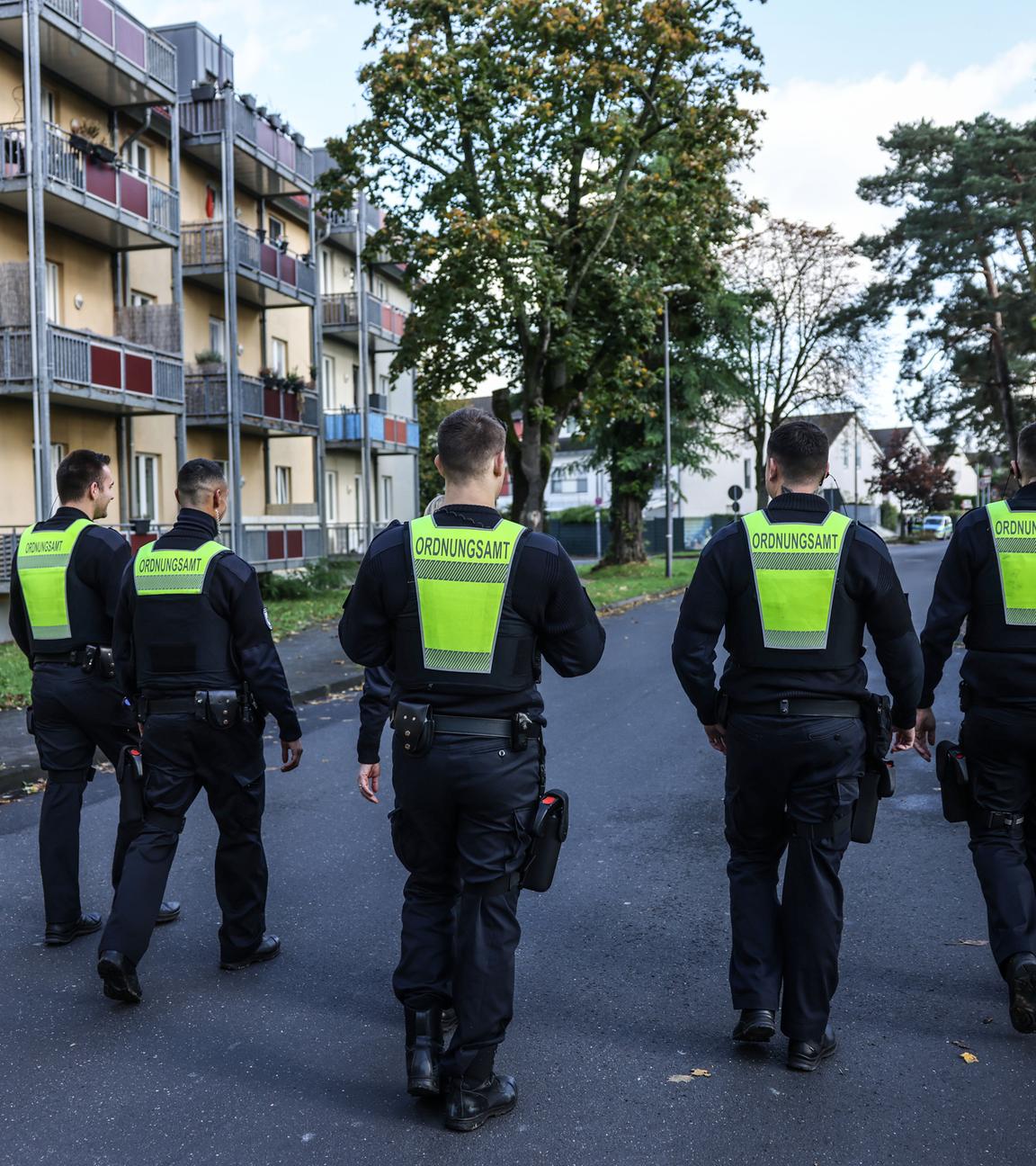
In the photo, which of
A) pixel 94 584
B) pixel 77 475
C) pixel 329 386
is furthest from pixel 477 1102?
pixel 329 386

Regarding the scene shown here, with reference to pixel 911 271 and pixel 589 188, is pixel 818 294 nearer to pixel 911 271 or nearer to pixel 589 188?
pixel 911 271

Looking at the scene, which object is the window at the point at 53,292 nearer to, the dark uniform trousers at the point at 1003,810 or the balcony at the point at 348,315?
the balcony at the point at 348,315

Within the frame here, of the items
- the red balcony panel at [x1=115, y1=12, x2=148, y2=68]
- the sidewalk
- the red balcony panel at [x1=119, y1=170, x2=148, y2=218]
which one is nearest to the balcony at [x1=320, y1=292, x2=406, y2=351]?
the red balcony panel at [x1=119, y1=170, x2=148, y2=218]

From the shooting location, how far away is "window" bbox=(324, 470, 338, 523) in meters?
35.5

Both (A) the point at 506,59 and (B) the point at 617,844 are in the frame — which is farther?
(A) the point at 506,59

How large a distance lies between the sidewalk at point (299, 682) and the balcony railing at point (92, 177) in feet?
26.6

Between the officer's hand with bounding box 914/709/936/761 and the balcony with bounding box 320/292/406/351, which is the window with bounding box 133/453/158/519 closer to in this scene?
the balcony with bounding box 320/292/406/351


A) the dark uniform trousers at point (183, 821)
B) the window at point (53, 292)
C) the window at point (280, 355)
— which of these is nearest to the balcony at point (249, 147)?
the window at point (280, 355)

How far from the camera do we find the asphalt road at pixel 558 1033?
3311 millimetres

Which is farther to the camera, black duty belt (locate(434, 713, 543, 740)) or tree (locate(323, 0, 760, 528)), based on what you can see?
tree (locate(323, 0, 760, 528))

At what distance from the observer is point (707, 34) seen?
2352 centimetres

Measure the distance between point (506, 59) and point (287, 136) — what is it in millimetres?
8682

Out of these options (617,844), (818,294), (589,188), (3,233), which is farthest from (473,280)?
(818,294)

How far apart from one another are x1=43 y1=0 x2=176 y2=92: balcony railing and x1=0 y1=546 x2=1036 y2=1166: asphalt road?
56.6 ft
